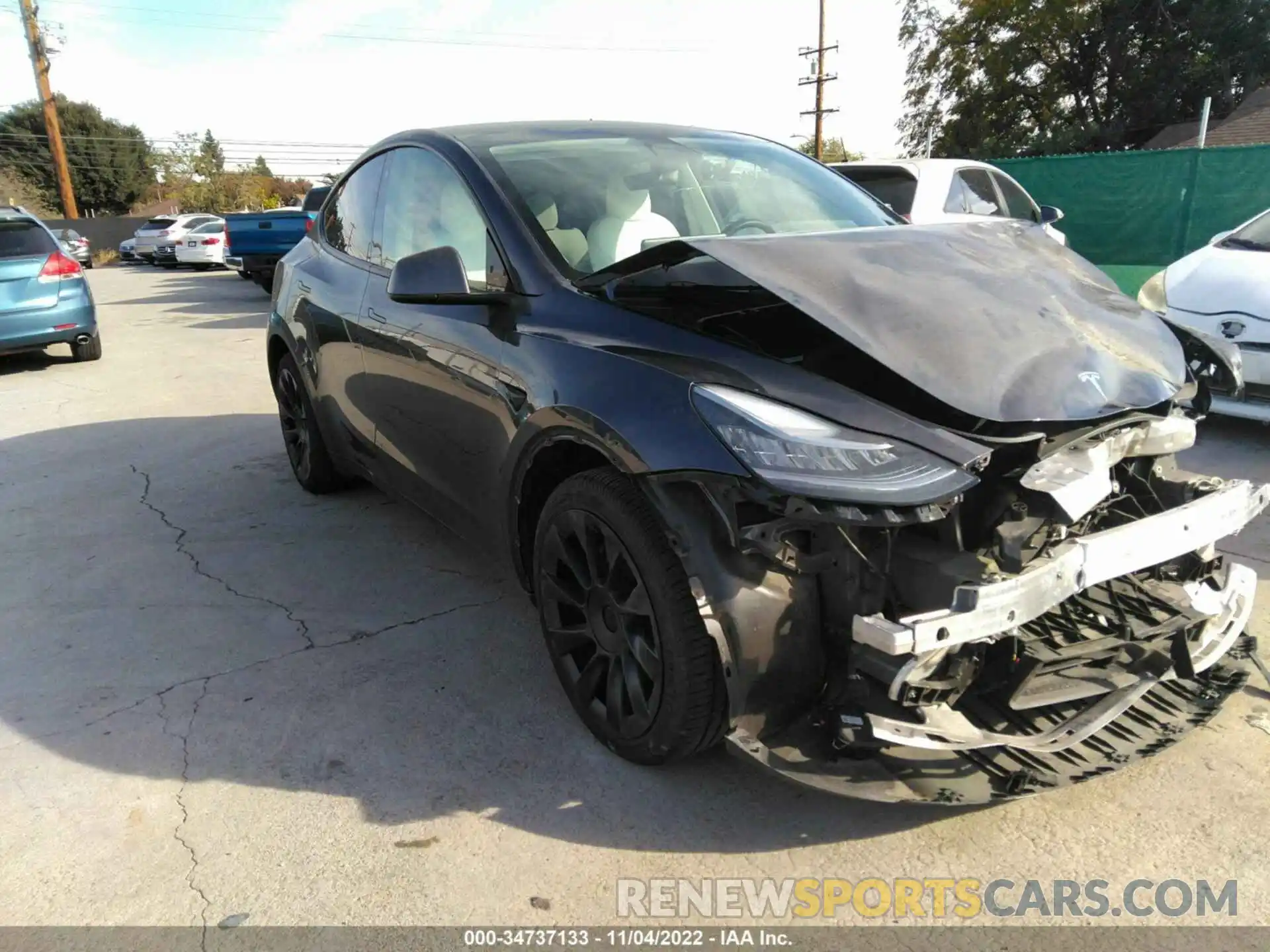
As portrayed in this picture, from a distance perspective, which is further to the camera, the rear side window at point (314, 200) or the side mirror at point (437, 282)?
the rear side window at point (314, 200)

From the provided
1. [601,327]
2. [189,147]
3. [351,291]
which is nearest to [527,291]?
[601,327]

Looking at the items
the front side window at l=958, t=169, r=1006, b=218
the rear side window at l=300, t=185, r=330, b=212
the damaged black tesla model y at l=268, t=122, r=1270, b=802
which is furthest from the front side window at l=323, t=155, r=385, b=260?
the rear side window at l=300, t=185, r=330, b=212

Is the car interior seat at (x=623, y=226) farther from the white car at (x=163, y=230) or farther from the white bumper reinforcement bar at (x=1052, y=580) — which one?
the white car at (x=163, y=230)

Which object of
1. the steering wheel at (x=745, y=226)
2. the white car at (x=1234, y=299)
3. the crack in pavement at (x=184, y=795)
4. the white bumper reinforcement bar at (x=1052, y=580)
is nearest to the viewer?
the white bumper reinforcement bar at (x=1052, y=580)

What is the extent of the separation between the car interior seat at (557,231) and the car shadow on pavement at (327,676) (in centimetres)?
141

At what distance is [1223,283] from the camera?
5.46 meters

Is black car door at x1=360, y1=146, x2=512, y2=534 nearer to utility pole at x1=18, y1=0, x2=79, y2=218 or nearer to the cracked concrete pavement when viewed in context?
the cracked concrete pavement

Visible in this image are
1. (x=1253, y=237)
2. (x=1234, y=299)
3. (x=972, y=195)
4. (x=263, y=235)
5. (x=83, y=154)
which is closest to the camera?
(x=1234, y=299)

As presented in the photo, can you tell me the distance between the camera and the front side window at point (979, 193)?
876cm

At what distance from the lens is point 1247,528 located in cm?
406

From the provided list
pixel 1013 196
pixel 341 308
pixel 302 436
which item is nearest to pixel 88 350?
pixel 302 436

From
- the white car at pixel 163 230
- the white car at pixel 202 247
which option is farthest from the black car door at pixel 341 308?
the white car at pixel 163 230

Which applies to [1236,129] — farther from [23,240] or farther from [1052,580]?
[1052,580]

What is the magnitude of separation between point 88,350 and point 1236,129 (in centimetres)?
3093
